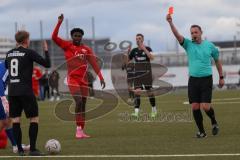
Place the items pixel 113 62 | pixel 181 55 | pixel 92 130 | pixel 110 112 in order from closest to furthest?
pixel 92 130
pixel 110 112
pixel 113 62
pixel 181 55

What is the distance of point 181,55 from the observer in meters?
50.5

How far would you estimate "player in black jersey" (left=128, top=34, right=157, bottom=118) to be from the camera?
2040 cm

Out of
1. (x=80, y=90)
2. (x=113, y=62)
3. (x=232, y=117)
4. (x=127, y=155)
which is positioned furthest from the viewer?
(x=113, y=62)

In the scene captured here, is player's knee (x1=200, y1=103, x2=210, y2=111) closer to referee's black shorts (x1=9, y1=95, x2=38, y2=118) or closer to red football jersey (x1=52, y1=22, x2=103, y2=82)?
red football jersey (x1=52, y1=22, x2=103, y2=82)

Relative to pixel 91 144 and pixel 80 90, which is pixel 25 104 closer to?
pixel 91 144

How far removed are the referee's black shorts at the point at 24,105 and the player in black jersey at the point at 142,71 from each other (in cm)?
851

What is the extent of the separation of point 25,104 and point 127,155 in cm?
199

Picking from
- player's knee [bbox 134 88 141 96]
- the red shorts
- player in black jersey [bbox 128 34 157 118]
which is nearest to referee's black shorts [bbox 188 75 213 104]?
the red shorts

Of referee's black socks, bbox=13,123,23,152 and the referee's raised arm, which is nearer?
referee's black socks, bbox=13,123,23,152

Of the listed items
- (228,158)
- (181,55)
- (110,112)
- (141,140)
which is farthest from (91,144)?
(181,55)

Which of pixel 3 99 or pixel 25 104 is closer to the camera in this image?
pixel 25 104

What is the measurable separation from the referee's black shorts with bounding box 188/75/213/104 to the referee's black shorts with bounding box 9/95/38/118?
145 inches

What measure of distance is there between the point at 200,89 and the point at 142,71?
7.86 meters

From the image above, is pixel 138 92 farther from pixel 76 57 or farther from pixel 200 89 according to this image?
pixel 200 89
